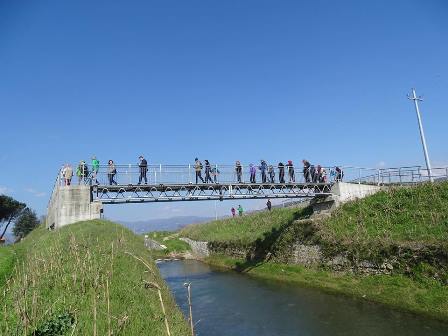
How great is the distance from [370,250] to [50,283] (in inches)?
Result: 870

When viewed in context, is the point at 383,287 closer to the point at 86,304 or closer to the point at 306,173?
the point at 306,173

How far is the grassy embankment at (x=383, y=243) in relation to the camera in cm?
2258

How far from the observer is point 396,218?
29984 millimetres

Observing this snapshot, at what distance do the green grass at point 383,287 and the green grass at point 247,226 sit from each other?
1016 cm

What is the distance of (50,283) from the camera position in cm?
1259

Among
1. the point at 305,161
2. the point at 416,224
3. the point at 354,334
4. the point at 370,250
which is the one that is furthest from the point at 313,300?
the point at 305,161

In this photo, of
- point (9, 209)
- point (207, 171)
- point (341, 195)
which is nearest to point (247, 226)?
point (341, 195)

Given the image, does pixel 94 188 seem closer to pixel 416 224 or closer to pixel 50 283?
pixel 50 283

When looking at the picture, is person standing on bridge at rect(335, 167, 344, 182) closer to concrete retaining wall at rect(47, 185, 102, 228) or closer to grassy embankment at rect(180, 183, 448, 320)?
grassy embankment at rect(180, 183, 448, 320)

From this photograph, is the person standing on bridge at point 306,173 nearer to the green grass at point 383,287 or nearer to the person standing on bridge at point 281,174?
the person standing on bridge at point 281,174

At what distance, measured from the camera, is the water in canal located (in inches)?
757

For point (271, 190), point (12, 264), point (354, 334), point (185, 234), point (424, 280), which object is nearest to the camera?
point (354, 334)

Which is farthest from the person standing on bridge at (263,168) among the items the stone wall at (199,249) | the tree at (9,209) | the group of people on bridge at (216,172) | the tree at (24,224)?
the tree at (24,224)

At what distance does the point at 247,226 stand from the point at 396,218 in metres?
27.0
